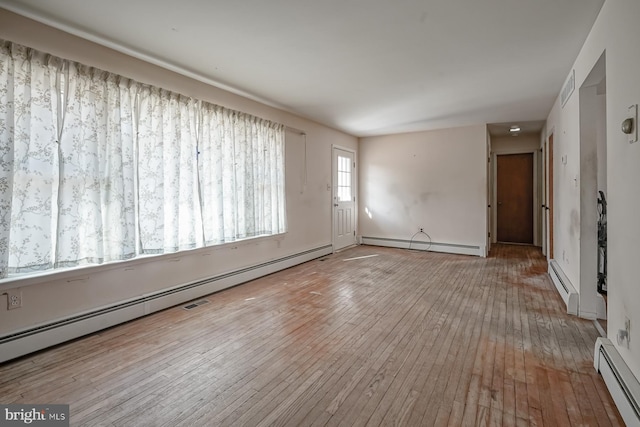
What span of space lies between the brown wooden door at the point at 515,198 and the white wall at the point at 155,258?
4.65 meters

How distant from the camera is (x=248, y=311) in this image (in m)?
3.17

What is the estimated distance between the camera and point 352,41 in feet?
8.83

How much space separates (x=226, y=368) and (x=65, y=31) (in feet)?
9.70

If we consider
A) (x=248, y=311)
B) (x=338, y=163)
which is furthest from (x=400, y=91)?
(x=248, y=311)

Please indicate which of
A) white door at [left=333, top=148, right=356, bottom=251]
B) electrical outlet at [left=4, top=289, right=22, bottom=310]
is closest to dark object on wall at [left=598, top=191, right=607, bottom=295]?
white door at [left=333, top=148, right=356, bottom=251]

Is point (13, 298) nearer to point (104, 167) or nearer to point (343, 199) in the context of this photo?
point (104, 167)

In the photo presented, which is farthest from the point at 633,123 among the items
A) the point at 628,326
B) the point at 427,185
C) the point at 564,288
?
the point at 427,185

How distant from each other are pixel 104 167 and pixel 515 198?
7876mm

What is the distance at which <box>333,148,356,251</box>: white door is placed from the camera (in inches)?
251

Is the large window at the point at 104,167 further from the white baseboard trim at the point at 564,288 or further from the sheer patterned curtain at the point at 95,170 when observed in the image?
the white baseboard trim at the point at 564,288

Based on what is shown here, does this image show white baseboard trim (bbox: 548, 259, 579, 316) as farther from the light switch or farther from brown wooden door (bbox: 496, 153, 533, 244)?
brown wooden door (bbox: 496, 153, 533, 244)

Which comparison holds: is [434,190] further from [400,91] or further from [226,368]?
[226,368]

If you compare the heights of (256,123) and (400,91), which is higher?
(400,91)

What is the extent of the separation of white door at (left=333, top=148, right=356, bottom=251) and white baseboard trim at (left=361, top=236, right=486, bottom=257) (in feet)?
1.62
